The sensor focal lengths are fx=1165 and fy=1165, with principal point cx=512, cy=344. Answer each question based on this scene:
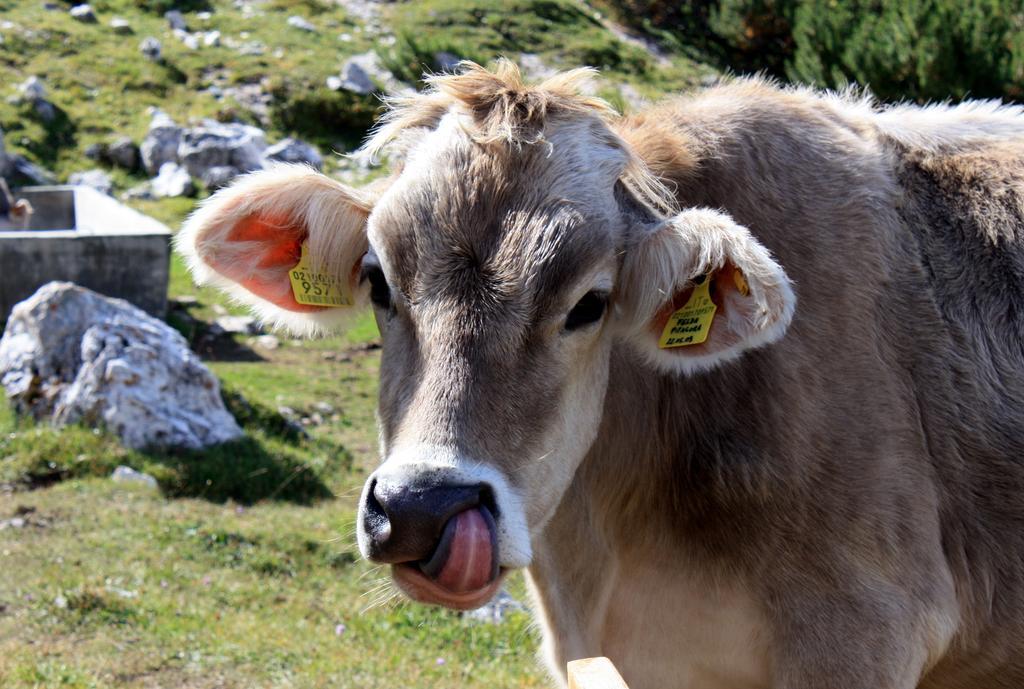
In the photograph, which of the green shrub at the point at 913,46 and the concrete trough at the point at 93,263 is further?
the green shrub at the point at 913,46

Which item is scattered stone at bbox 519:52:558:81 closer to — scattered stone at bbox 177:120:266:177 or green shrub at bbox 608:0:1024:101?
green shrub at bbox 608:0:1024:101

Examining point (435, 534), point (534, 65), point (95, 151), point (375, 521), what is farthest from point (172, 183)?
point (435, 534)

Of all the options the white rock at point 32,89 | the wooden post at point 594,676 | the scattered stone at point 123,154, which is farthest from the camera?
the white rock at point 32,89

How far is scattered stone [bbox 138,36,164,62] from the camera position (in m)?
26.4

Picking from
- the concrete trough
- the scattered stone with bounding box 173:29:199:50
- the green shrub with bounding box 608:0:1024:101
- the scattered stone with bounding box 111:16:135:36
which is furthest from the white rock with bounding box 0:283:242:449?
the scattered stone with bounding box 111:16:135:36

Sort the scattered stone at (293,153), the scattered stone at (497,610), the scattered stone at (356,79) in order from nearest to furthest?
the scattered stone at (497,610) < the scattered stone at (293,153) < the scattered stone at (356,79)

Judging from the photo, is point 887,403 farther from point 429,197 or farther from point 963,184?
point 429,197

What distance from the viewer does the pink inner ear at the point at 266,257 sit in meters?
4.10

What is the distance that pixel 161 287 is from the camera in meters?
13.6

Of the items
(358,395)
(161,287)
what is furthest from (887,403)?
(161,287)

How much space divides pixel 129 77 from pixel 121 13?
5.38 metres

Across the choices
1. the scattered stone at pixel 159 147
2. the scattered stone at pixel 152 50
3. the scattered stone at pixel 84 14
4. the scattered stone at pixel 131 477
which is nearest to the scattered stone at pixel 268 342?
the scattered stone at pixel 131 477

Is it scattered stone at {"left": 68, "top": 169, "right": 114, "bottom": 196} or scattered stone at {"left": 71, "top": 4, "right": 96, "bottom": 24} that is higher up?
scattered stone at {"left": 68, "top": 169, "right": 114, "bottom": 196}

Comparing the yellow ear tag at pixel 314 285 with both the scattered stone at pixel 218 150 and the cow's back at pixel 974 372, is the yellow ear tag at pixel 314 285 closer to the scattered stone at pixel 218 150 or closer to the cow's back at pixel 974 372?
the cow's back at pixel 974 372
